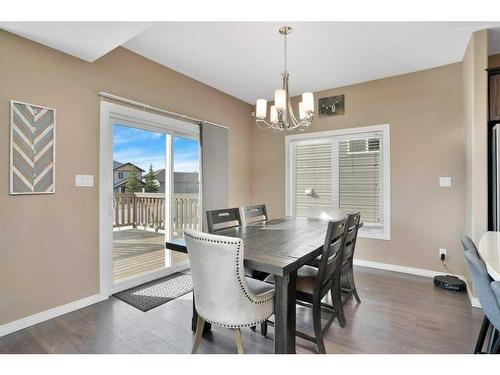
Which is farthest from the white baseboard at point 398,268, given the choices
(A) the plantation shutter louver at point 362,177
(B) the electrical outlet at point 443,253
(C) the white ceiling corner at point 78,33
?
(C) the white ceiling corner at point 78,33

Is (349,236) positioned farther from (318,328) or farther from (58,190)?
(58,190)

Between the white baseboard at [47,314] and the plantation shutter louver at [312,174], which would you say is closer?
the white baseboard at [47,314]

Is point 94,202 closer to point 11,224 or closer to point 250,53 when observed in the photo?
point 11,224

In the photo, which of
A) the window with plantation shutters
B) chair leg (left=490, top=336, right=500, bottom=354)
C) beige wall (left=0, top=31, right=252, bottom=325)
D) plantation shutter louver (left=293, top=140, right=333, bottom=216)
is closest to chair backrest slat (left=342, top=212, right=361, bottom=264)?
chair leg (left=490, top=336, right=500, bottom=354)

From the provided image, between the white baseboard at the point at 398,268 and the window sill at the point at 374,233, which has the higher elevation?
the window sill at the point at 374,233

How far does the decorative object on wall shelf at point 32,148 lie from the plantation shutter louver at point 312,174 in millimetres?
3332

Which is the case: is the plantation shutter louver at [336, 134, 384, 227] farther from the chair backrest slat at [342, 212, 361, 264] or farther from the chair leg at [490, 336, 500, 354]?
the chair leg at [490, 336, 500, 354]

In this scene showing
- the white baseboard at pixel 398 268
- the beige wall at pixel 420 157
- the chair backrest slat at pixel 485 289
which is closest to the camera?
the chair backrest slat at pixel 485 289

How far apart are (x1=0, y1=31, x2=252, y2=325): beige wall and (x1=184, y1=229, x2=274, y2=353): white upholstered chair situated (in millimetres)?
1578

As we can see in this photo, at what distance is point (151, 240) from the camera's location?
3291 millimetres

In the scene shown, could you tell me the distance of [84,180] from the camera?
251 centimetres

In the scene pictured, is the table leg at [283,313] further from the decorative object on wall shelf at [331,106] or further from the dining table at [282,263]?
the decorative object on wall shelf at [331,106]

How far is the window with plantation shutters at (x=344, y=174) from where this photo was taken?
3.66 meters
